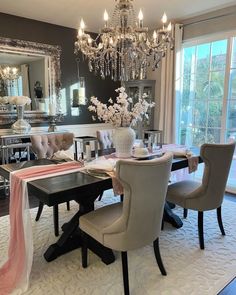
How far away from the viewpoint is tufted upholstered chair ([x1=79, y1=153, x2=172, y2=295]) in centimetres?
152

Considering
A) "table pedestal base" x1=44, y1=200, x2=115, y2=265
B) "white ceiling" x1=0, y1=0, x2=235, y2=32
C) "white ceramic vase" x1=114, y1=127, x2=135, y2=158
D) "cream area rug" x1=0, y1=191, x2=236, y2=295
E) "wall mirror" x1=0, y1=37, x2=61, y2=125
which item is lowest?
"cream area rug" x1=0, y1=191, x2=236, y2=295

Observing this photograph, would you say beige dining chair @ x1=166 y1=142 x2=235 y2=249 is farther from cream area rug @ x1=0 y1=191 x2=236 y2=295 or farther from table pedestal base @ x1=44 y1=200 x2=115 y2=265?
table pedestal base @ x1=44 y1=200 x2=115 y2=265

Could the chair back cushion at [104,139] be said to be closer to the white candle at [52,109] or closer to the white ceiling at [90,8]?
the white candle at [52,109]

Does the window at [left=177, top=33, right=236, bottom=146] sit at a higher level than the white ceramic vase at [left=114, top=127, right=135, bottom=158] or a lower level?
higher

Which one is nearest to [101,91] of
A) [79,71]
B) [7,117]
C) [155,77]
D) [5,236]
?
[79,71]

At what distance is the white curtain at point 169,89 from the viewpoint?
13.0ft

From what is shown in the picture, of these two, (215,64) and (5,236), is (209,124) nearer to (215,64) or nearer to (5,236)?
(215,64)

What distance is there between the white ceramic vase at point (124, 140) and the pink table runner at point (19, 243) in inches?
30.3

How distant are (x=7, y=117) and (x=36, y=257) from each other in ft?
7.74

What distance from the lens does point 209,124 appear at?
154 inches

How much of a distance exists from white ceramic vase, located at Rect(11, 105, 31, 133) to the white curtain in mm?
2138

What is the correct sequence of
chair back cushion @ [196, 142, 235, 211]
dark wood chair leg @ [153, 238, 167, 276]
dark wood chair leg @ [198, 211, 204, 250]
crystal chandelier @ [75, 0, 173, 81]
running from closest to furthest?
dark wood chair leg @ [153, 238, 167, 276], chair back cushion @ [196, 142, 235, 211], dark wood chair leg @ [198, 211, 204, 250], crystal chandelier @ [75, 0, 173, 81]

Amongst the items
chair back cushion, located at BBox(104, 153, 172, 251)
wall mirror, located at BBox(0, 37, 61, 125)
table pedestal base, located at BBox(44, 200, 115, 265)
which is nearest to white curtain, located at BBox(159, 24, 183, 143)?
wall mirror, located at BBox(0, 37, 61, 125)

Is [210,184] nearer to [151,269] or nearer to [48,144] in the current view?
[151,269]
